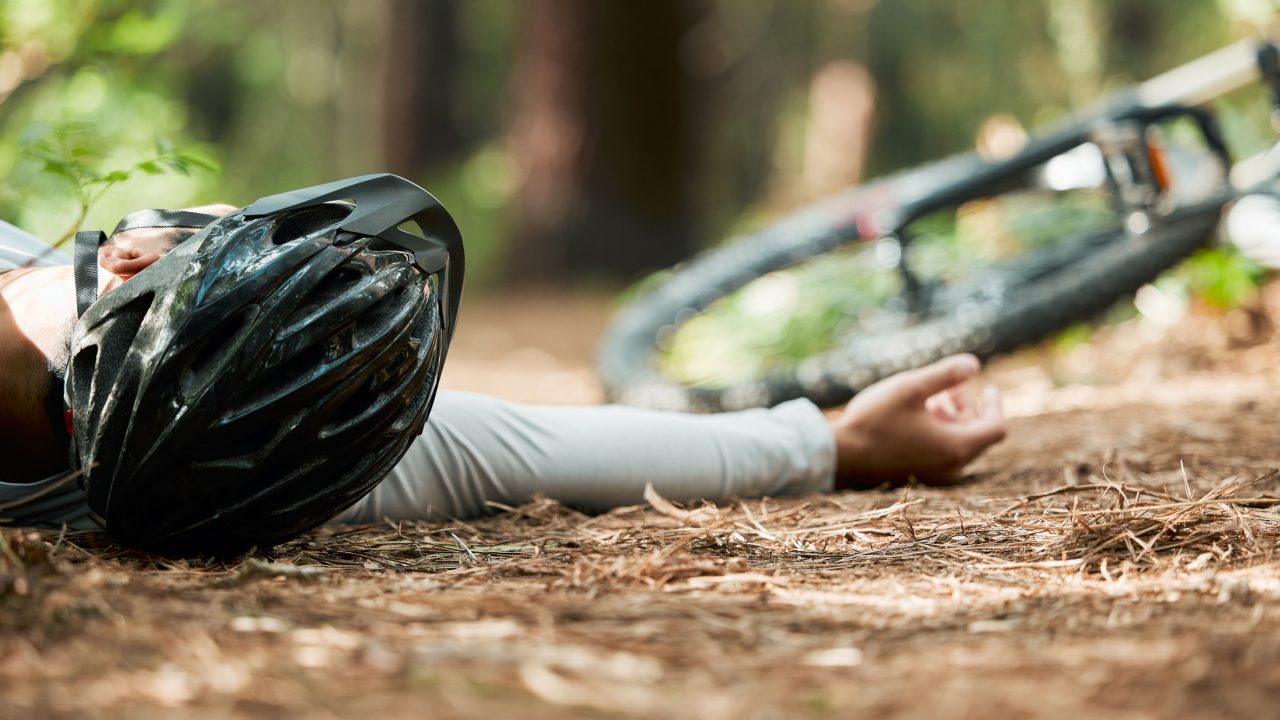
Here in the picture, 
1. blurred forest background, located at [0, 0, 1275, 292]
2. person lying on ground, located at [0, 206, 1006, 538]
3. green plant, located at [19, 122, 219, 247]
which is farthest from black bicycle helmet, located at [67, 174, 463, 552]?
blurred forest background, located at [0, 0, 1275, 292]

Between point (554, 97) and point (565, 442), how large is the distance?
5413 millimetres

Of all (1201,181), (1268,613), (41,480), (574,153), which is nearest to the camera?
(1268,613)

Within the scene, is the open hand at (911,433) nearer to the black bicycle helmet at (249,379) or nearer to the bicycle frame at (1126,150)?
the black bicycle helmet at (249,379)

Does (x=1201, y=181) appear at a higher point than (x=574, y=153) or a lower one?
lower

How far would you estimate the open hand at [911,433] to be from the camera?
2258mm

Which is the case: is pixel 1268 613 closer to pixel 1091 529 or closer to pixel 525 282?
pixel 1091 529

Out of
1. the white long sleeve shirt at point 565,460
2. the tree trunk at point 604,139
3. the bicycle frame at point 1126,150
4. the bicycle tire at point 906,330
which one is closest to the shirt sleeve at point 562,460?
the white long sleeve shirt at point 565,460

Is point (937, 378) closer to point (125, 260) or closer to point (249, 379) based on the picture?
point (249, 379)

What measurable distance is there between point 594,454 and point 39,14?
2.81 metres

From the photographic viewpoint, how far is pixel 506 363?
5.49m

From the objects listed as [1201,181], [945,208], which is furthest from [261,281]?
[1201,181]

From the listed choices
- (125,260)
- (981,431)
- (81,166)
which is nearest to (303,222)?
(125,260)

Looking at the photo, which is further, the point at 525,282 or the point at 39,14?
the point at 525,282

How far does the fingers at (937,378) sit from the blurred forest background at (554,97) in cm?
146
